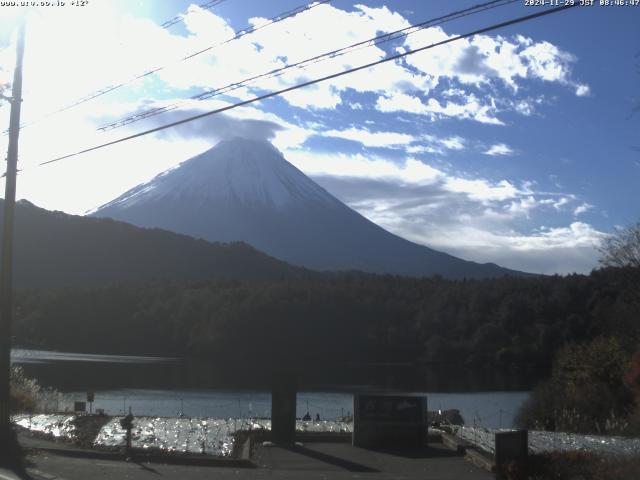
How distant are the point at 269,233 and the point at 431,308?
10397cm

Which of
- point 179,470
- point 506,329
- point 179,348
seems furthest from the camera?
point 179,348

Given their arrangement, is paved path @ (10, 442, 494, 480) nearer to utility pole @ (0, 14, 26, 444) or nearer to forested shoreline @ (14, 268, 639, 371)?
utility pole @ (0, 14, 26, 444)

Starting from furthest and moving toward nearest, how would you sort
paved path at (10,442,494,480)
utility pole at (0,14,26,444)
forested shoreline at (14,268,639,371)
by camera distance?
1. forested shoreline at (14,268,639,371)
2. utility pole at (0,14,26,444)
3. paved path at (10,442,494,480)

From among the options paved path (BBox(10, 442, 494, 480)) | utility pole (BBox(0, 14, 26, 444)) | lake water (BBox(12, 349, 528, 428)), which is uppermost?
utility pole (BBox(0, 14, 26, 444))

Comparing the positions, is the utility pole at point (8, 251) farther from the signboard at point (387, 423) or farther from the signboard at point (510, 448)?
the signboard at point (510, 448)

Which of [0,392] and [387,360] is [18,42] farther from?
[387,360]

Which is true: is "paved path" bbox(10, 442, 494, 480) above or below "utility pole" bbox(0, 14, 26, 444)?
below

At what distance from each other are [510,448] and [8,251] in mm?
9728

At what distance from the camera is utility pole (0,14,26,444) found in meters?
15.2

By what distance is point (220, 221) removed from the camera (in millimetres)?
176125

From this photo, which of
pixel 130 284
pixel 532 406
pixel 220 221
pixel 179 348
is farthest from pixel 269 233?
pixel 532 406

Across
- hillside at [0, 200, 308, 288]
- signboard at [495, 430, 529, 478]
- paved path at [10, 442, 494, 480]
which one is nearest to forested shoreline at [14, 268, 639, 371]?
hillside at [0, 200, 308, 288]

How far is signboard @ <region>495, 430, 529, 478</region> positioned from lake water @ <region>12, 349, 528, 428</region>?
17.1 m

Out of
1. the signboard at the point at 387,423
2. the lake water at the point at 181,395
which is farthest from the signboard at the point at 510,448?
the lake water at the point at 181,395
